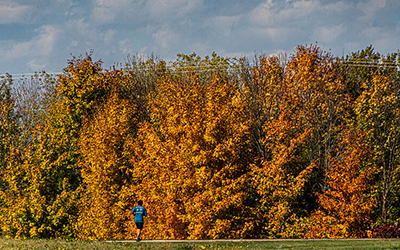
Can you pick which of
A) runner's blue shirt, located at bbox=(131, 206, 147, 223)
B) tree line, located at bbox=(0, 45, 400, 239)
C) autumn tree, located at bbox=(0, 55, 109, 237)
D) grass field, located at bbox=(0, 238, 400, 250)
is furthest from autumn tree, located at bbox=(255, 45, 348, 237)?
autumn tree, located at bbox=(0, 55, 109, 237)

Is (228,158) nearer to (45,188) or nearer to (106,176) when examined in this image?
(106,176)

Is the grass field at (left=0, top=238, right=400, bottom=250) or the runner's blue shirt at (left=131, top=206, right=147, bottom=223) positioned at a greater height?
the runner's blue shirt at (left=131, top=206, right=147, bottom=223)

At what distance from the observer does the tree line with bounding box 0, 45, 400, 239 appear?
23.3m

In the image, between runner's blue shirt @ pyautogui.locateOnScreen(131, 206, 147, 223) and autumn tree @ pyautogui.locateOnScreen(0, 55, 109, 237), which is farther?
autumn tree @ pyautogui.locateOnScreen(0, 55, 109, 237)

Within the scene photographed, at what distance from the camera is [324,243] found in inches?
638

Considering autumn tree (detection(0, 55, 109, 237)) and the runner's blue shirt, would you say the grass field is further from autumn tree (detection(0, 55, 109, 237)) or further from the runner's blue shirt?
autumn tree (detection(0, 55, 109, 237))

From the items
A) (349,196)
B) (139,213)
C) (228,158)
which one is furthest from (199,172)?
(349,196)

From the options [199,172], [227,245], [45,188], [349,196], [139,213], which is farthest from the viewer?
[45,188]

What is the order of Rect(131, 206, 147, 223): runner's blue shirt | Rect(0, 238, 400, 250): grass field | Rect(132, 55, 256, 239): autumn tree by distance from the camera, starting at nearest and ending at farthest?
Rect(0, 238, 400, 250): grass field
Rect(131, 206, 147, 223): runner's blue shirt
Rect(132, 55, 256, 239): autumn tree

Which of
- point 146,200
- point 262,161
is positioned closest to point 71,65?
point 146,200

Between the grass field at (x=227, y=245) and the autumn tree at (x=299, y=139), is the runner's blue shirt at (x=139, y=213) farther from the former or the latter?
the autumn tree at (x=299, y=139)

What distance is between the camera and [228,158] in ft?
81.8

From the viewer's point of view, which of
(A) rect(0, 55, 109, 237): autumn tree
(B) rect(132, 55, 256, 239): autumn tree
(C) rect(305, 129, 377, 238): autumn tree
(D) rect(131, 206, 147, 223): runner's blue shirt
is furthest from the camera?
(A) rect(0, 55, 109, 237): autumn tree

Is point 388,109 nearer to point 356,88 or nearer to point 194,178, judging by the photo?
point 356,88
